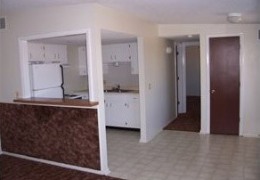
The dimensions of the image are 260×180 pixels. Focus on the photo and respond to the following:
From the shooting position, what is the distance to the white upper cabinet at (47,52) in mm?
4559

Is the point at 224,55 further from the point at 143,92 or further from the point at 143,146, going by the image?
the point at 143,146

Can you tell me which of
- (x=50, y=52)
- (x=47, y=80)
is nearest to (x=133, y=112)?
(x=47, y=80)

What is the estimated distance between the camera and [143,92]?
16.4ft

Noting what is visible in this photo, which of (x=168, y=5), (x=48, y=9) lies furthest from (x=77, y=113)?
(x=168, y=5)

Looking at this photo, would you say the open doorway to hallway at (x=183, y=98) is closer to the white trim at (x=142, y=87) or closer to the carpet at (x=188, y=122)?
the carpet at (x=188, y=122)

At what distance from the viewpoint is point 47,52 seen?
5.02 meters

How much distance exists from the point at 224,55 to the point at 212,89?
737 mm

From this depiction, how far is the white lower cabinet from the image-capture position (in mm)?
5742

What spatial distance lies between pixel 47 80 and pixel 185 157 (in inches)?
113

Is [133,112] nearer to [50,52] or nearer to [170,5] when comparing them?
[50,52]

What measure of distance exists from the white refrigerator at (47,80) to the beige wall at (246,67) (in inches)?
111

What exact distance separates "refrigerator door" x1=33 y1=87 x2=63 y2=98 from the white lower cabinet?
3.77 ft

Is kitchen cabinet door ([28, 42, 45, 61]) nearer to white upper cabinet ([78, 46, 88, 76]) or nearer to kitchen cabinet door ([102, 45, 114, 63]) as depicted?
white upper cabinet ([78, 46, 88, 76])

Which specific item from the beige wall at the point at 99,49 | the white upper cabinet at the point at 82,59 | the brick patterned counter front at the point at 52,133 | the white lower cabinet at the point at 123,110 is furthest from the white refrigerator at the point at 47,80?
the white lower cabinet at the point at 123,110
